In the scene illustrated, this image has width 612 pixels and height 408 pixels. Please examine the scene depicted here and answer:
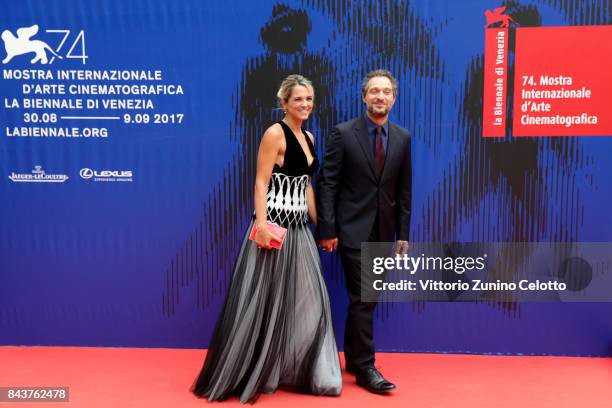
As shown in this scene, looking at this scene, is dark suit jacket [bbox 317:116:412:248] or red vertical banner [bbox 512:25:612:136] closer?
dark suit jacket [bbox 317:116:412:248]

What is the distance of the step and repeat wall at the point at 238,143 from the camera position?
11.9ft

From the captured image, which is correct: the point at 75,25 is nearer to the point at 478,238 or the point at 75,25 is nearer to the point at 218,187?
the point at 218,187

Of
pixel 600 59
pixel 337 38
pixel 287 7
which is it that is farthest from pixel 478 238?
pixel 287 7

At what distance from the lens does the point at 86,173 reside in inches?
152

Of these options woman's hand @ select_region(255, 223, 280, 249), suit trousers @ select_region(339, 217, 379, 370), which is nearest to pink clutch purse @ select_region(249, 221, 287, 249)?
woman's hand @ select_region(255, 223, 280, 249)

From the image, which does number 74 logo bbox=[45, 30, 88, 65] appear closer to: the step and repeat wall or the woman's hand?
the step and repeat wall

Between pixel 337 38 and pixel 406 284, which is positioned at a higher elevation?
pixel 337 38

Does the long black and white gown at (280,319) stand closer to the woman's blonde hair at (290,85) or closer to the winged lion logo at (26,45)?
the woman's blonde hair at (290,85)

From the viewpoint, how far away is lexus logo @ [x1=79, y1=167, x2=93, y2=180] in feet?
12.6

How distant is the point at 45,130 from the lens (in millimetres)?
3842

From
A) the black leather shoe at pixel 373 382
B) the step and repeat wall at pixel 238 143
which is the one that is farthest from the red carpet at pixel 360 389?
the step and repeat wall at pixel 238 143

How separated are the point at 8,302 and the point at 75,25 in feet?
6.29

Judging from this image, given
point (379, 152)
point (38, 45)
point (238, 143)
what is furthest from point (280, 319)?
point (38, 45)

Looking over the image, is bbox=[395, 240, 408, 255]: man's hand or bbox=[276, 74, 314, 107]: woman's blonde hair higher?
bbox=[276, 74, 314, 107]: woman's blonde hair
